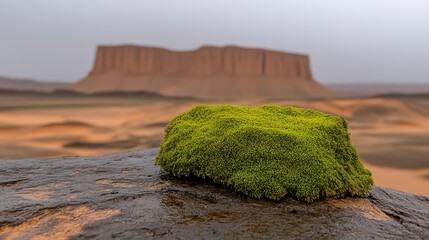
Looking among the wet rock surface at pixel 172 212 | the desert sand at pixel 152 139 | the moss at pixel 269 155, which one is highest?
the moss at pixel 269 155

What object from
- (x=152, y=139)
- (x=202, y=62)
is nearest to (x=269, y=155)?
(x=152, y=139)

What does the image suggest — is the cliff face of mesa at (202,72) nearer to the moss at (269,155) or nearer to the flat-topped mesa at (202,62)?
the flat-topped mesa at (202,62)

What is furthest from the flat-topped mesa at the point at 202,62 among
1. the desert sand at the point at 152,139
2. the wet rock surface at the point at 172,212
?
the wet rock surface at the point at 172,212

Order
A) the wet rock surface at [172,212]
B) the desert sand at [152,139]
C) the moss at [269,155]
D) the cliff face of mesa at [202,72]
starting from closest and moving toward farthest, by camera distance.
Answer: the wet rock surface at [172,212] < the moss at [269,155] < the desert sand at [152,139] < the cliff face of mesa at [202,72]

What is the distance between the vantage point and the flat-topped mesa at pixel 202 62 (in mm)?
109688

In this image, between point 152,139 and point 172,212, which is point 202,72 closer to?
point 152,139

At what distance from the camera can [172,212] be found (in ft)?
14.7

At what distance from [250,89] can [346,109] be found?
6056cm

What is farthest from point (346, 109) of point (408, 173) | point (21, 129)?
point (21, 129)

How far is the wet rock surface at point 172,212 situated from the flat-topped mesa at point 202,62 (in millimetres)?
103366

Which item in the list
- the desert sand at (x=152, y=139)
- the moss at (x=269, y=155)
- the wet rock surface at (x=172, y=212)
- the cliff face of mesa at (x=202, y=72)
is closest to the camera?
the wet rock surface at (x=172, y=212)

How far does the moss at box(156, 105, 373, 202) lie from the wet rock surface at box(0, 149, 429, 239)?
19 cm

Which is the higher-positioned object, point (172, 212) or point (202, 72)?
point (202, 72)

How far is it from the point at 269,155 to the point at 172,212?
166 cm
